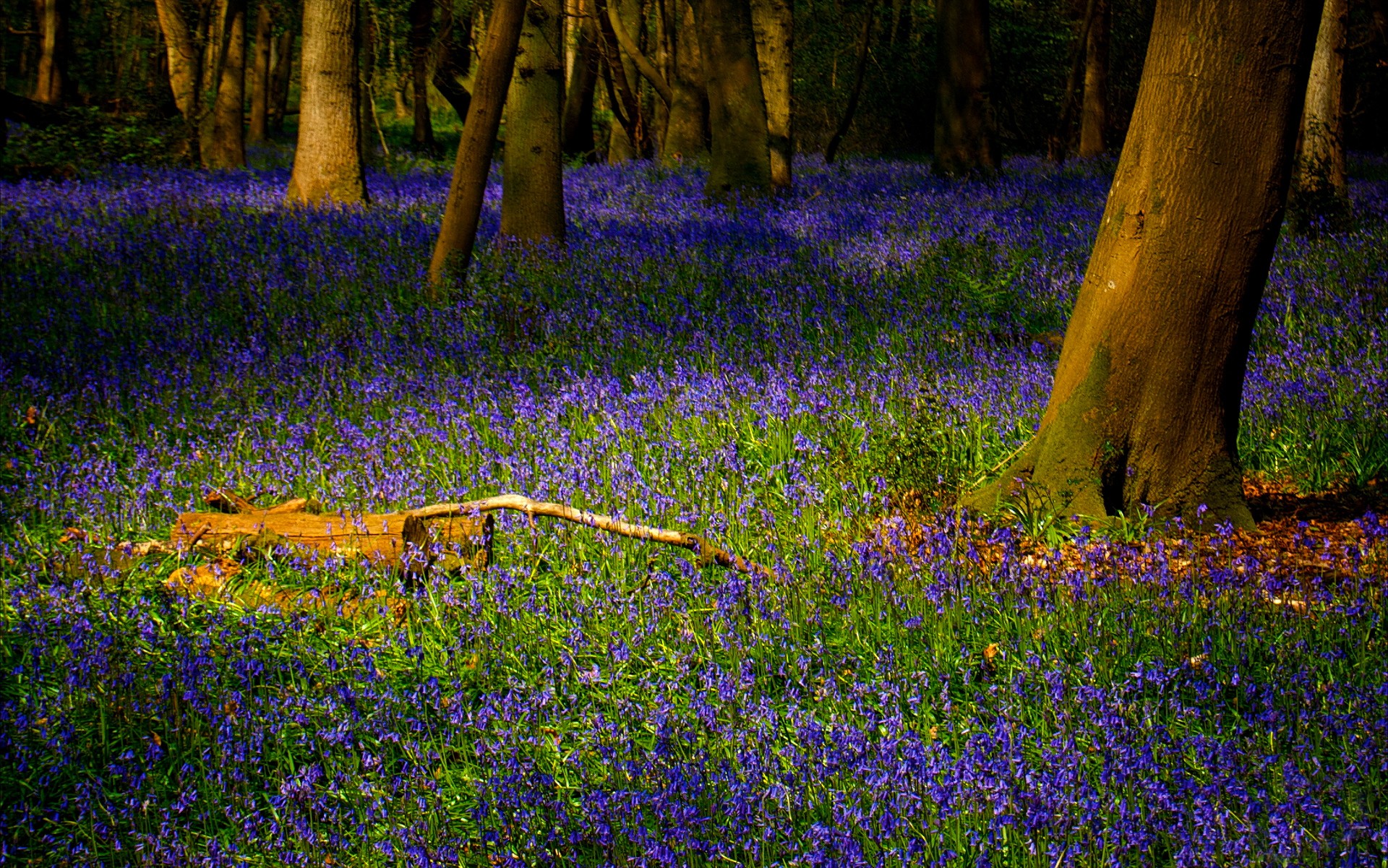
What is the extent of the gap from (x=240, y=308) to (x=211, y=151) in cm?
1107

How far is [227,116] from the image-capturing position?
16641 mm

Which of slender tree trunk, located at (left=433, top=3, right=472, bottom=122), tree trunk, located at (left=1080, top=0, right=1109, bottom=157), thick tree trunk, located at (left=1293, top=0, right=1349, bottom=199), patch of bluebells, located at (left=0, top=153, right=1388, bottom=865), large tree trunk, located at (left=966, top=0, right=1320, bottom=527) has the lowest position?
patch of bluebells, located at (left=0, top=153, right=1388, bottom=865)

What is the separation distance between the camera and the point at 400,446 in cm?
506

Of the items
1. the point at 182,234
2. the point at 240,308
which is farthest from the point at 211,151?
the point at 240,308

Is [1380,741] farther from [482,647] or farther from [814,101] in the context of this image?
[814,101]

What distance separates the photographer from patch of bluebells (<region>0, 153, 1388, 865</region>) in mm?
2385

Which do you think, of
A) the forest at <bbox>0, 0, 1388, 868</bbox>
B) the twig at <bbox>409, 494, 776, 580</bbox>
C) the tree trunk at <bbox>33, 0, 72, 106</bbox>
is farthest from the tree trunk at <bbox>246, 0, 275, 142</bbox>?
the twig at <bbox>409, 494, 776, 580</bbox>

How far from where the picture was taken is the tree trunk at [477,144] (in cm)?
759

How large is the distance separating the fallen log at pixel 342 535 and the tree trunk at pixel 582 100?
17.6m

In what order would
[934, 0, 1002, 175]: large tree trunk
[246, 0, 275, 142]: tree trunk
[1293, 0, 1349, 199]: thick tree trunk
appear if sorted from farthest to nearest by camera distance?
[246, 0, 275, 142]: tree trunk → [934, 0, 1002, 175]: large tree trunk → [1293, 0, 1349, 199]: thick tree trunk

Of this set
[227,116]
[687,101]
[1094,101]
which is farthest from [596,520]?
[1094,101]

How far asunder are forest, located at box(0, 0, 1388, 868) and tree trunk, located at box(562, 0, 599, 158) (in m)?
13.5

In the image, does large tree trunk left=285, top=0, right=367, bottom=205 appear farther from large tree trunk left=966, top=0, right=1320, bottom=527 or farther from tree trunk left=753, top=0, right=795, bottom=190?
large tree trunk left=966, top=0, right=1320, bottom=527

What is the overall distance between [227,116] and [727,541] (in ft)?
52.1
